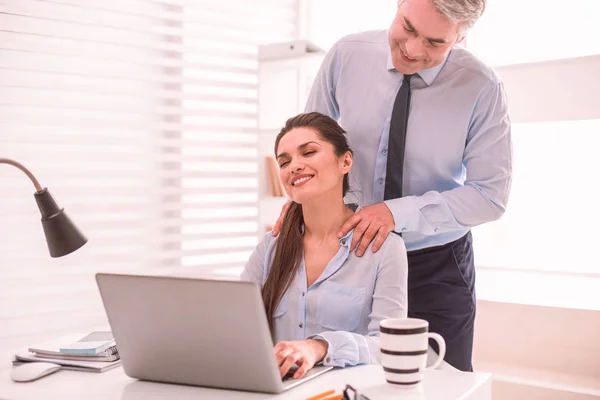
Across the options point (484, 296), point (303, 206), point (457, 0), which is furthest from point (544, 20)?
point (303, 206)

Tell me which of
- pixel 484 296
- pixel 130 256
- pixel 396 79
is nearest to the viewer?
pixel 396 79

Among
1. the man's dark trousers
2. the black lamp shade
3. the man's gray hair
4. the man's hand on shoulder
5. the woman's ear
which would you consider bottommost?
the man's dark trousers

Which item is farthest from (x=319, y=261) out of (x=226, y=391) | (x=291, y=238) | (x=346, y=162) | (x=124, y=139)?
(x=124, y=139)

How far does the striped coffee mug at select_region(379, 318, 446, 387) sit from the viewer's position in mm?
1245

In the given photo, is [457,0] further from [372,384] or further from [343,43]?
[372,384]

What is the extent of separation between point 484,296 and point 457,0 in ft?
4.68

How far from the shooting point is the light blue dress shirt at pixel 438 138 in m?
2.06

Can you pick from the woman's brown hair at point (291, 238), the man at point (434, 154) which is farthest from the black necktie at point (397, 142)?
the woman's brown hair at point (291, 238)

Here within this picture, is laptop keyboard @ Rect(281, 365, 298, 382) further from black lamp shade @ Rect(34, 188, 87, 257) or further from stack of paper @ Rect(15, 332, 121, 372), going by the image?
black lamp shade @ Rect(34, 188, 87, 257)

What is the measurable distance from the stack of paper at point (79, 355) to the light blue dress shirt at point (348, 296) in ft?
1.50

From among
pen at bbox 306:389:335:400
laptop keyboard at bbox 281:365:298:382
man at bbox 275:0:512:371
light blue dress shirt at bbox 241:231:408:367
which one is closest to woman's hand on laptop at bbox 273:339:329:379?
laptop keyboard at bbox 281:365:298:382

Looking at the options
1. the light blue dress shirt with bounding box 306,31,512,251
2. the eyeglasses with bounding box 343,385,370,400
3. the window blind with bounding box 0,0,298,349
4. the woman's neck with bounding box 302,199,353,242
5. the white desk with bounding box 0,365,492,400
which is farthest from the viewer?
the window blind with bounding box 0,0,298,349

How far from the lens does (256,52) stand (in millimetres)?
3795

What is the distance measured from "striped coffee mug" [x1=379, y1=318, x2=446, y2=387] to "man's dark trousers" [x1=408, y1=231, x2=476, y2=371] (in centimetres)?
88
